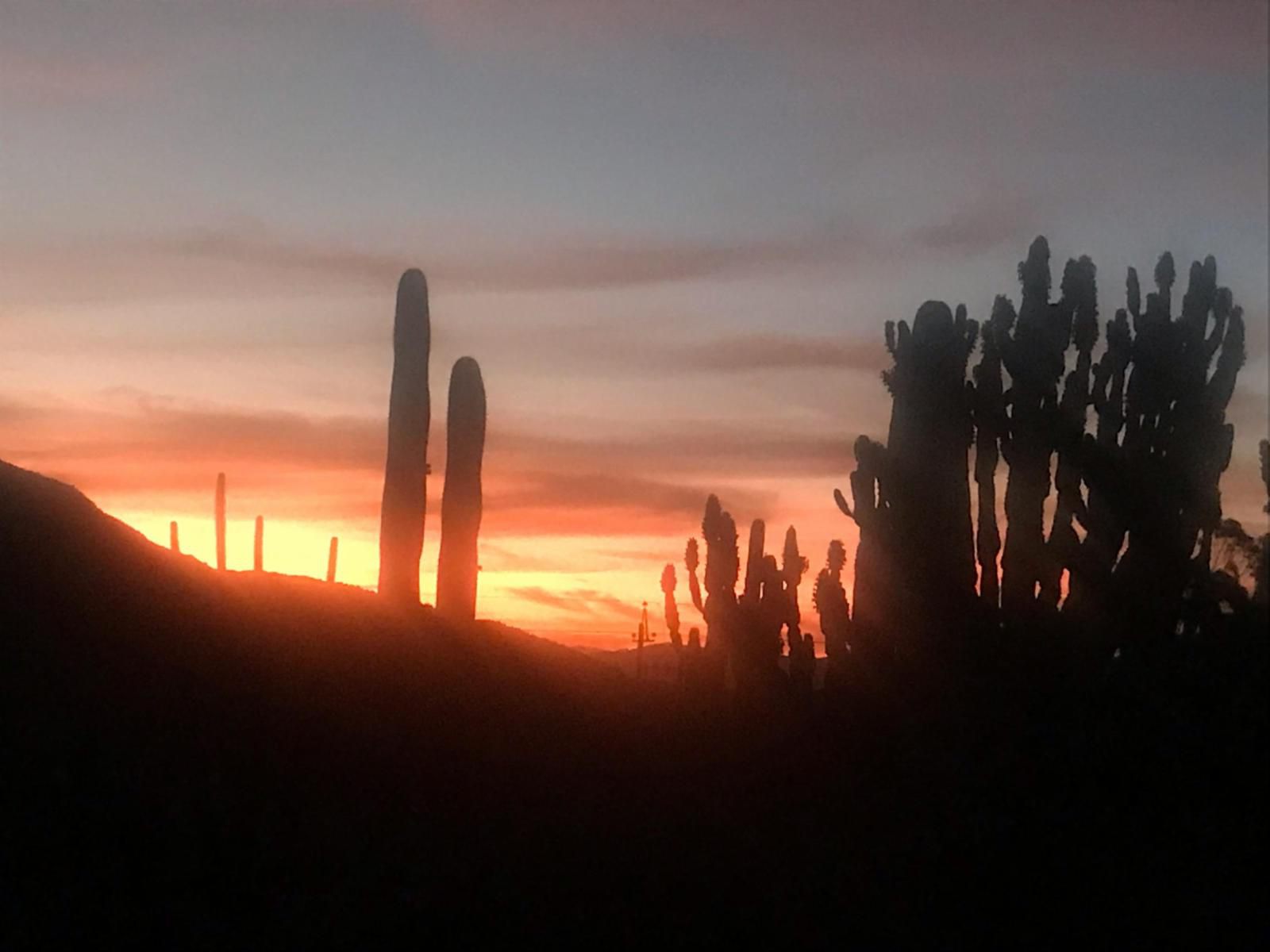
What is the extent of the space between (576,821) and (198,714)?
4.60 m

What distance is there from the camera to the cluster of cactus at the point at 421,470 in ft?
73.7

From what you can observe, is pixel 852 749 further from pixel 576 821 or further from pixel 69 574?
pixel 69 574

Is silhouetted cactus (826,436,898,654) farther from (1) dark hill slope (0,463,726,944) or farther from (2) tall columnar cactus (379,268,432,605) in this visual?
(2) tall columnar cactus (379,268,432,605)

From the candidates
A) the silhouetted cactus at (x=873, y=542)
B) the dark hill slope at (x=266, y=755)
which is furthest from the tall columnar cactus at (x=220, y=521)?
the silhouetted cactus at (x=873, y=542)

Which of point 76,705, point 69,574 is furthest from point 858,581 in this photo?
point 69,574

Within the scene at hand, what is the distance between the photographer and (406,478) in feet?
73.4

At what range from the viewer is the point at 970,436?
16141 mm

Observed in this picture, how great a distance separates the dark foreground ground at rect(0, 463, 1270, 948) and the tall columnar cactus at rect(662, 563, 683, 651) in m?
4.83

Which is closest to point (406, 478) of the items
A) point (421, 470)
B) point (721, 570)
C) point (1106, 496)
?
point (421, 470)

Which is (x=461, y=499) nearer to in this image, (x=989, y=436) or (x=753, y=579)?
(x=753, y=579)

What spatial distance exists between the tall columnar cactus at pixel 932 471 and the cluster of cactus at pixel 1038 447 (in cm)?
2

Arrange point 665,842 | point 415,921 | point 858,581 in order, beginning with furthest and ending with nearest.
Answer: point 858,581 → point 665,842 → point 415,921

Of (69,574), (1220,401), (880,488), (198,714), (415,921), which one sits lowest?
(415,921)

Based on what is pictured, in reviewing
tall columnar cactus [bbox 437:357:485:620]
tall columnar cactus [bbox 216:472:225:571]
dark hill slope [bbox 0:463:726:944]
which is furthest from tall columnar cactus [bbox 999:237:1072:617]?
tall columnar cactus [bbox 216:472:225:571]
